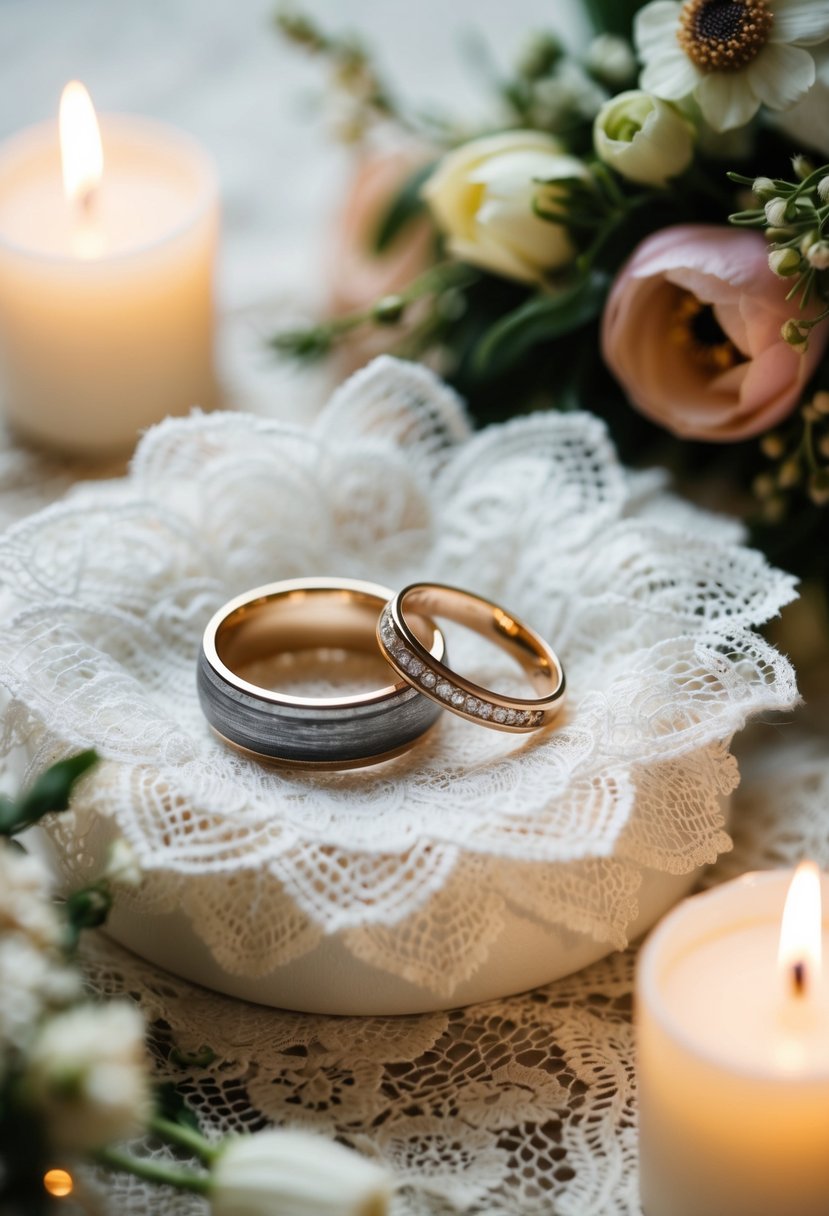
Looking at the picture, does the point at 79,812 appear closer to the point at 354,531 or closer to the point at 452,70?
the point at 354,531

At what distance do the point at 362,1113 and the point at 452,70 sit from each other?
1143 millimetres

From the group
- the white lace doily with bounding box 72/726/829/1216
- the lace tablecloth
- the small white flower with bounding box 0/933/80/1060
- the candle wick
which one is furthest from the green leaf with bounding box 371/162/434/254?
the small white flower with bounding box 0/933/80/1060

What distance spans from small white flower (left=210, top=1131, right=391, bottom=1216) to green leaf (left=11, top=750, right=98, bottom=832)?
0.15 m

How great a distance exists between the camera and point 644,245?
31.6 inches

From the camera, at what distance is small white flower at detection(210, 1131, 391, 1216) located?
1.54ft

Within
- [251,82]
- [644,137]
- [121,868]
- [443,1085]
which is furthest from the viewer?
[251,82]

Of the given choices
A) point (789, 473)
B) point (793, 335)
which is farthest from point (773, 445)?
point (793, 335)

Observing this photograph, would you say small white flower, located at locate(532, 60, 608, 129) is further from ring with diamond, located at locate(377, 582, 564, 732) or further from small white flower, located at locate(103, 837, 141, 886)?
small white flower, located at locate(103, 837, 141, 886)

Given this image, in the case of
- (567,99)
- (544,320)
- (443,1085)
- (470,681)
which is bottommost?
(443,1085)

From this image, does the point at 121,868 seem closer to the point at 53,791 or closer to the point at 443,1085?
the point at 53,791

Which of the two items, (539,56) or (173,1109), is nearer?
(173,1109)

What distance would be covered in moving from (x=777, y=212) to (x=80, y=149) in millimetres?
530

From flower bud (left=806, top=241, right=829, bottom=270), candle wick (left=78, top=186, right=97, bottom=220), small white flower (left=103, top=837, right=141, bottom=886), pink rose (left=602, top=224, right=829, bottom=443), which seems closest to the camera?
small white flower (left=103, top=837, right=141, bottom=886)

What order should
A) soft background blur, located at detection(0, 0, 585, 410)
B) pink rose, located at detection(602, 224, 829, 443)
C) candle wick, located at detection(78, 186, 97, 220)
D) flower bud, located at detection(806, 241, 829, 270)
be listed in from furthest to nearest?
soft background blur, located at detection(0, 0, 585, 410) → candle wick, located at detection(78, 186, 97, 220) → pink rose, located at detection(602, 224, 829, 443) → flower bud, located at detection(806, 241, 829, 270)
